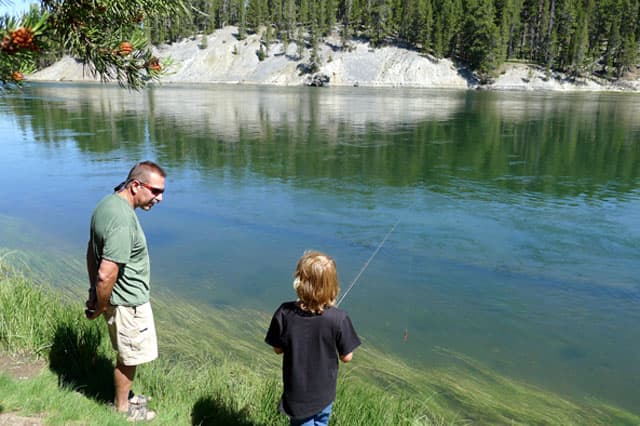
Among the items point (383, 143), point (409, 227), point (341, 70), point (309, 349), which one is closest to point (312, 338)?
point (309, 349)

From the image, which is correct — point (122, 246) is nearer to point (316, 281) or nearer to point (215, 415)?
point (316, 281)

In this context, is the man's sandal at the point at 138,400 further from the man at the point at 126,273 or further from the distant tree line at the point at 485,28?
the distant tree line at the point at 485,28

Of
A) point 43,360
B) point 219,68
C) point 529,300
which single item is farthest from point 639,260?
point 219,68

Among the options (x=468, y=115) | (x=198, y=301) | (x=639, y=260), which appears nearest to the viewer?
(x=198, y=301)

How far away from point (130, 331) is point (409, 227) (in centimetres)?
791

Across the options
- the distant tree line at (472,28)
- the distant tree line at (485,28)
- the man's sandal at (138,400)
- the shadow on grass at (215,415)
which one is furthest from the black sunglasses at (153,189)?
the distant tree line at (485,28)

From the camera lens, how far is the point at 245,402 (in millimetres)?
4457

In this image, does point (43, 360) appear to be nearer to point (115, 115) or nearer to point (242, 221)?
point (242, 221)

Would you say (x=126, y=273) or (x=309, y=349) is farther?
(x=126, y=273)

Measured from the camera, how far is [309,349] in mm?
3178

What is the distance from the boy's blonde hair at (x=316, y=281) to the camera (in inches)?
118

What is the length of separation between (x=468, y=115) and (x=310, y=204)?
2628 cm

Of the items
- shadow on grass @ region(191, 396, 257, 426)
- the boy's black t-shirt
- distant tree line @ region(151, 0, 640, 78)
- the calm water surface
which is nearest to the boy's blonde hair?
the boy's black t-shirt

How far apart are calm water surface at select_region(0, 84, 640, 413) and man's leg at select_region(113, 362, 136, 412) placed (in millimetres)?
3470
